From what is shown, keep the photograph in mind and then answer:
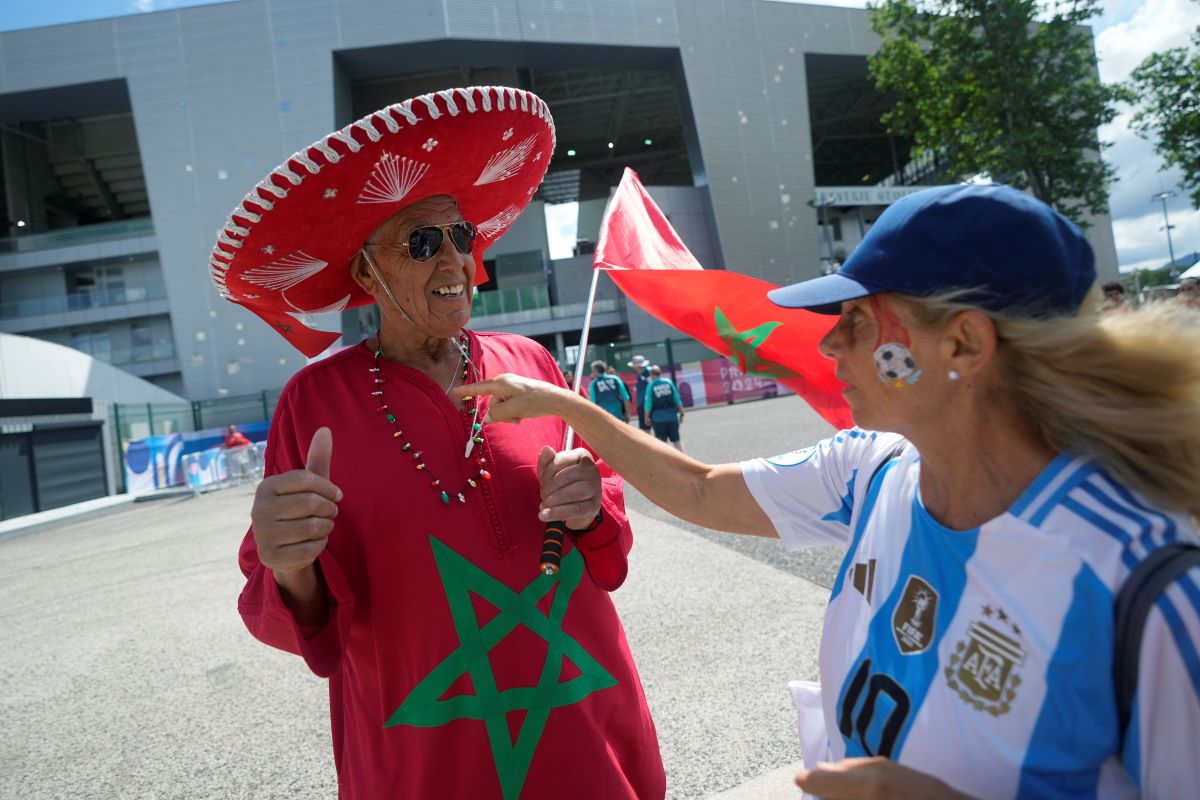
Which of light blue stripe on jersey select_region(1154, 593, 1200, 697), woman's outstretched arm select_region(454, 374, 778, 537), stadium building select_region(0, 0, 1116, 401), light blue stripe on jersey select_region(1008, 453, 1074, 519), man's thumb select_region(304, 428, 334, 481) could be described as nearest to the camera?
light blue stripe on jersey select_region(1154, 593, 1200, 697)

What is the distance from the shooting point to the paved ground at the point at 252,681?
10.9 ft

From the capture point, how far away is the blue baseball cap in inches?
43.3

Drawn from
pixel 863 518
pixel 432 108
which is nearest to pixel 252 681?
pixel 432 108

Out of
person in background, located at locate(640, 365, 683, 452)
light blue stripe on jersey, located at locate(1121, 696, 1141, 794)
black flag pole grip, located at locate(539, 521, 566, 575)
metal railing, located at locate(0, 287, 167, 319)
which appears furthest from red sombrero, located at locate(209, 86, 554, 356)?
metal railing, located at locate(0, 287, 167, 319)

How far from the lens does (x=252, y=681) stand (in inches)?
183

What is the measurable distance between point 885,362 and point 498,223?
4.76 feet

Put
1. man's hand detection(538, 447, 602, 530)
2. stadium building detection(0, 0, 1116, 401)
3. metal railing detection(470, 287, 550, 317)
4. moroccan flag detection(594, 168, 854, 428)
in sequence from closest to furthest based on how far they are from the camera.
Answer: man's hand detection(538, 447, 602, 530) → moroccan flag detection(594, 168, 854, 428) → stadium building detection(0, 0, 1116, 401) → metal railing detection(470, 287, 550, 317)

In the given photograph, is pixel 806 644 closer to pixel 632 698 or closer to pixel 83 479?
pixel 632 698

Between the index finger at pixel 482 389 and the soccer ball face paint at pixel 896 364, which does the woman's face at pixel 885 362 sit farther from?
the index finger at pixel 482 389

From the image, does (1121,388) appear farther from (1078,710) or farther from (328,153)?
(328,153)

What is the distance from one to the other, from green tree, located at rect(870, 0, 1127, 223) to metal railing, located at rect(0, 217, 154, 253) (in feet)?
114

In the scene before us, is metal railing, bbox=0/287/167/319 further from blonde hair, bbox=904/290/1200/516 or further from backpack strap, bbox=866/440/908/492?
blonde hair, bbox=904/290/1200/516

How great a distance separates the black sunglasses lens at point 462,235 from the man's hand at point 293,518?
77cm

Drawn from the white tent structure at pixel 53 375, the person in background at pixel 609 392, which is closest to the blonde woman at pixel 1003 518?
the person in background at pixel 609 392
